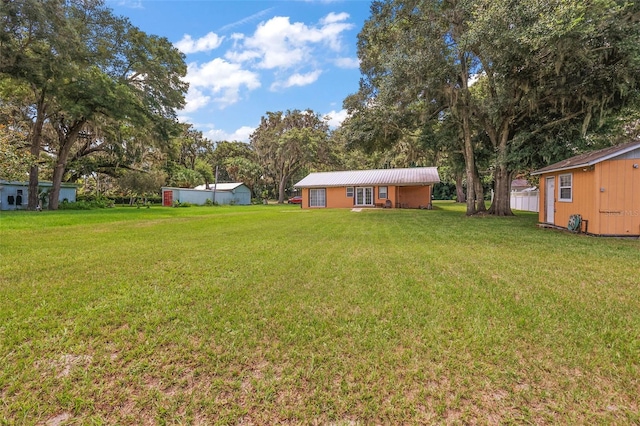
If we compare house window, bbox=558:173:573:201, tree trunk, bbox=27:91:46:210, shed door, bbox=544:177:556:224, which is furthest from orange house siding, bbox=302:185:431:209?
tree trunk, bbox=27:91:46:210

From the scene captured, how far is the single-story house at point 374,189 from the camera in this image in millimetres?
22891

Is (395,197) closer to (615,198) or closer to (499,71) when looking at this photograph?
(499,71)

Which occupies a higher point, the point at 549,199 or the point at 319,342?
the point at 549,199

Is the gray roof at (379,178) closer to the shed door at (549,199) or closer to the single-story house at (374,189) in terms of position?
the single-story house at (374,189)

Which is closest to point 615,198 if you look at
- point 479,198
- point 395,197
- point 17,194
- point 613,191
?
point 613,191

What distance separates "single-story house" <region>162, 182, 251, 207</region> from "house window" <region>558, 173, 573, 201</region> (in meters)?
27.6

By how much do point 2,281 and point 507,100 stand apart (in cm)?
1607

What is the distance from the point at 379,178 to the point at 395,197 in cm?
218

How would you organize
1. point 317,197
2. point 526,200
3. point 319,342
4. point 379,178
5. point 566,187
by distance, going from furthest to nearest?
1. point 317,197
2. point 379,178
3. point 526,200
4. point 566,187
5. point 319,342

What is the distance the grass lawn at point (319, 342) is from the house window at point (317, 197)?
20419 millimetres

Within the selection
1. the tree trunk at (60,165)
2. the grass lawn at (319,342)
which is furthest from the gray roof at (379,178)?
the grass lawn at (319,342)

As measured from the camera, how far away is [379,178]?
2416 centimetres

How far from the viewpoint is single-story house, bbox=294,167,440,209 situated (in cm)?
2289

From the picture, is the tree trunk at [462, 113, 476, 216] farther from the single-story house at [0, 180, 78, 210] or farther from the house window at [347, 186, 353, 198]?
the single-story house at [0, 180, 78, 210]
